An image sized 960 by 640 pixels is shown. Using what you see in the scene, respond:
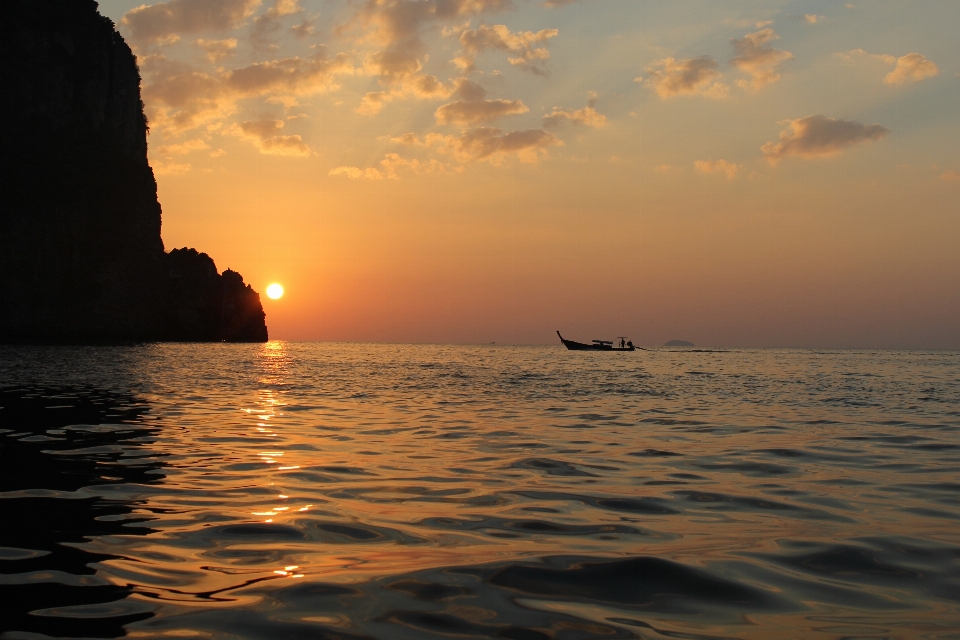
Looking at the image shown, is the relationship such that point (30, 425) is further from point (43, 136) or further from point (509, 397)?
point (43, 136)

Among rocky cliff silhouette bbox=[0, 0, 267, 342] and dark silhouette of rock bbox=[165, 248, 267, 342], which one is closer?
rocky cliff silhouette bbox=[0, 0, 267, 342]

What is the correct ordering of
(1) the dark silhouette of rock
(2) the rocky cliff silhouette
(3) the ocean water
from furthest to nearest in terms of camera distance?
(1) the dark silhouette of rock
(2) the rocky cliff silhouette
(3) the ocean water

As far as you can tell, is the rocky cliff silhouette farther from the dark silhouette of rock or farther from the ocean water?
the ocean water

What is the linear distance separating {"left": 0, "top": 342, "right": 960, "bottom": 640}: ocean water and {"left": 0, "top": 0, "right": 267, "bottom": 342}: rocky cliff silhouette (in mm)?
97116

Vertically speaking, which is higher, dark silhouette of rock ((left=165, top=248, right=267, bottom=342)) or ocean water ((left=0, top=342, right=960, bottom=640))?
dark silhouette of rock ((left=165, top=248, right=267, bottom=342))

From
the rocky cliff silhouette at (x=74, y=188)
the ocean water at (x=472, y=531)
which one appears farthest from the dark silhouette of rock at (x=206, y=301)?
the ocean water at (x=472, y=531)

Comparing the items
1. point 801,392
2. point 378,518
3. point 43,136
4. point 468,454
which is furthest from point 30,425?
point 43,136

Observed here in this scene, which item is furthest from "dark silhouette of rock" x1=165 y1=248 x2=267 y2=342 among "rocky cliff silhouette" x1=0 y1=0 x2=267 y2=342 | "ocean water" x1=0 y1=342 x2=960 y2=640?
"ocean water" x1=0 y1=342 x2=960 y2=640

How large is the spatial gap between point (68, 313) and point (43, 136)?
97.1ft

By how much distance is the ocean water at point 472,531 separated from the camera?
4.31 m

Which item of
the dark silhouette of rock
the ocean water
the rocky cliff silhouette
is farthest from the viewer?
the dark silhouette of rock

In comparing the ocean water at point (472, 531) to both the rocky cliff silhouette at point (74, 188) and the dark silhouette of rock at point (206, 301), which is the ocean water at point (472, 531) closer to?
the rocky cliff silhouette at point (74, 188)

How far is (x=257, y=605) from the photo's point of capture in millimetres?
4355

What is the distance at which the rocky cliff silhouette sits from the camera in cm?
9694
